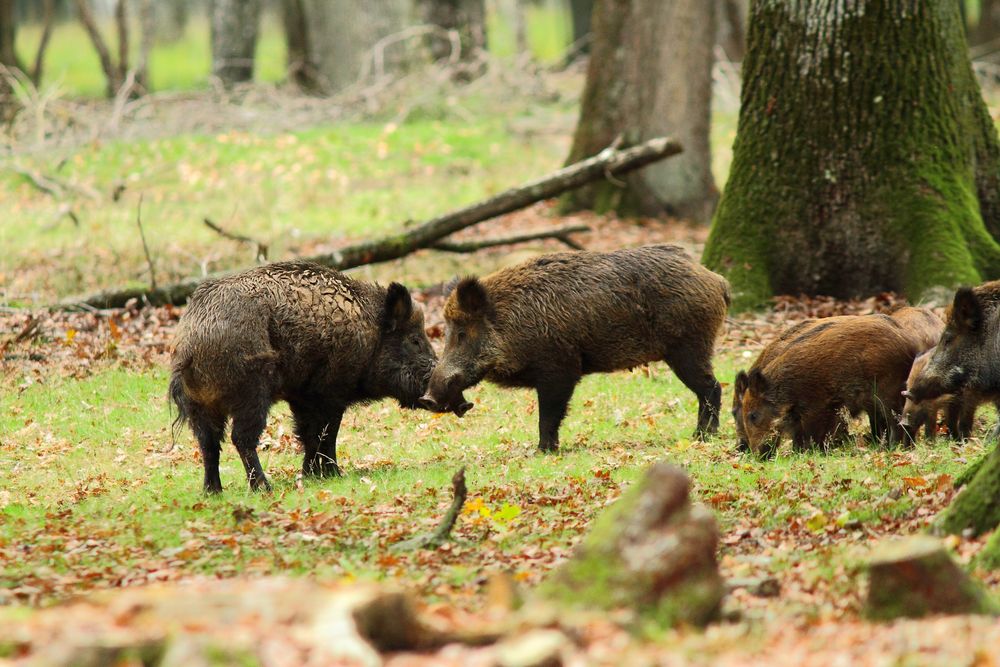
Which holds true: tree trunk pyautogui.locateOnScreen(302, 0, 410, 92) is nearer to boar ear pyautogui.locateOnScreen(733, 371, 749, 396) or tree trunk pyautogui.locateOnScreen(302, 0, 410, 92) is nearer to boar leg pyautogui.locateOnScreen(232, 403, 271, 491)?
boar ear pyautogui.locateOnScreen(733, 371, 749, 396)

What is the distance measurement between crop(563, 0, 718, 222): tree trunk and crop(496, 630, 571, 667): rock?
17.0 meters

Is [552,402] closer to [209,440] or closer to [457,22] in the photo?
[209,440]

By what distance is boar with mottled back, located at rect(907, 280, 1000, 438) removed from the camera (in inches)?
350

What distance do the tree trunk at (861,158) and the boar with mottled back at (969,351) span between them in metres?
3.86

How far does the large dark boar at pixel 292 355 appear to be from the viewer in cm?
922

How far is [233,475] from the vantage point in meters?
10.5

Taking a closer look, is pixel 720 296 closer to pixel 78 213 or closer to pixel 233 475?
pixel 233 475

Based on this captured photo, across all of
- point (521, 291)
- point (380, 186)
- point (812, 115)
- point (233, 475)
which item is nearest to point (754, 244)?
point (812, 115)

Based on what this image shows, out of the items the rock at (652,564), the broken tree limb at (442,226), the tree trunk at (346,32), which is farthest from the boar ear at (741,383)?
the tree trunk at (346,32)

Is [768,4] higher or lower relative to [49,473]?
higher

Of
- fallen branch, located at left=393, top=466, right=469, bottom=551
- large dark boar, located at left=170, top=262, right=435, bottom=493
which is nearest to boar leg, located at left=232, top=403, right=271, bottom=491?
large dark boar, located at left=170, top=262, right=435, bottom=493

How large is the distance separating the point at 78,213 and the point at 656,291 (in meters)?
14.9

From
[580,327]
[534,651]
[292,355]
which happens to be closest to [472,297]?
[580,327]

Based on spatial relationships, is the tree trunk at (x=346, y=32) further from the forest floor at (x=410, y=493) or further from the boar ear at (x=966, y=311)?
the boar ear at (x=966, y=311)
